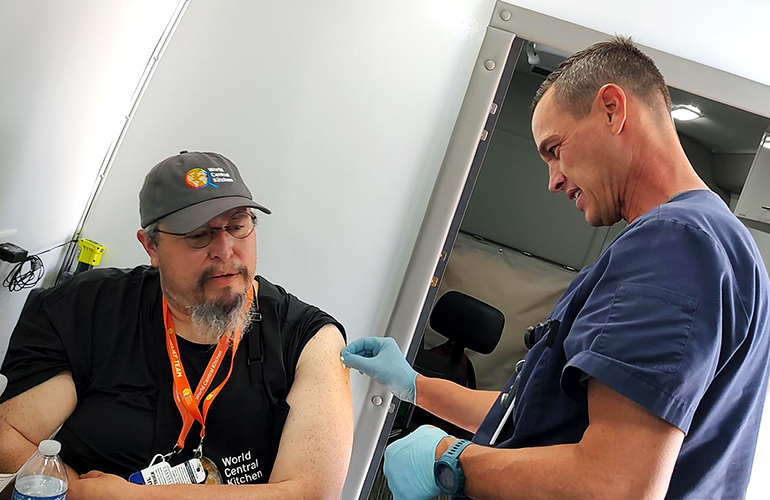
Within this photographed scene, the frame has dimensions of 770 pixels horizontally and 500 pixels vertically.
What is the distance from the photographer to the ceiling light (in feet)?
10.8

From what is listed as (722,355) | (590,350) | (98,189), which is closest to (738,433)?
(722,355)

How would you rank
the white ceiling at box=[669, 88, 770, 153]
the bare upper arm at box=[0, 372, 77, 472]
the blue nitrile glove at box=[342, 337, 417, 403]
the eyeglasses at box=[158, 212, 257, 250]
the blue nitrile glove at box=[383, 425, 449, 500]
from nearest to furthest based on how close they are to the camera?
the blue nitrile glove at box=[383, 425, 449, 500], the bare upper arm at box=[0, 372, 77, 472], the eyeglasses at box=[158, 212, 257, 250], the blue nitrile glove at box=[342, 337, 417, 403], the white ceiling at box=[669, 88, 770, 153]

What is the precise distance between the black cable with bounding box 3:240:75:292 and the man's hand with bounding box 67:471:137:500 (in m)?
0.78

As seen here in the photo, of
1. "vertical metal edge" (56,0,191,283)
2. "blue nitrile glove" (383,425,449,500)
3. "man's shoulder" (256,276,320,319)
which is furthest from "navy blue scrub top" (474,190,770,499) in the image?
"vertical metal edge" (56,0,191,283)

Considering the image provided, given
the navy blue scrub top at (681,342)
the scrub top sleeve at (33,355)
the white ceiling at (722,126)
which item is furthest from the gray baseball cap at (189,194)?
the white ceiling at (722,126)

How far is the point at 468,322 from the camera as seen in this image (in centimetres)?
377

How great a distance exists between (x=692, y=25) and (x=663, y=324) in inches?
71.9

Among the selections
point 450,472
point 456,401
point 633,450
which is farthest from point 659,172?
point 456,401

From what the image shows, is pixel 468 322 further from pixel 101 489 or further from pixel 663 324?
pixel 663 324

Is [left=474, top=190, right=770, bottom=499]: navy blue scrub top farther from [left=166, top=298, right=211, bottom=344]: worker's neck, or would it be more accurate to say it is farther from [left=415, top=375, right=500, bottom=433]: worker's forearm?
[left=166, top=298, right=211, bottom=344]: worker's neck

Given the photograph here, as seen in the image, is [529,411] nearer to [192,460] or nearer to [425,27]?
[192,460]

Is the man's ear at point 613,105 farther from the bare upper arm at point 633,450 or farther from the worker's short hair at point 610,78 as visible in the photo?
the bare upper arm at point 633,450

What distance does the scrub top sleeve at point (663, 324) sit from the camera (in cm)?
99

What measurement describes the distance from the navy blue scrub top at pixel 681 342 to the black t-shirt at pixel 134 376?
73cm
